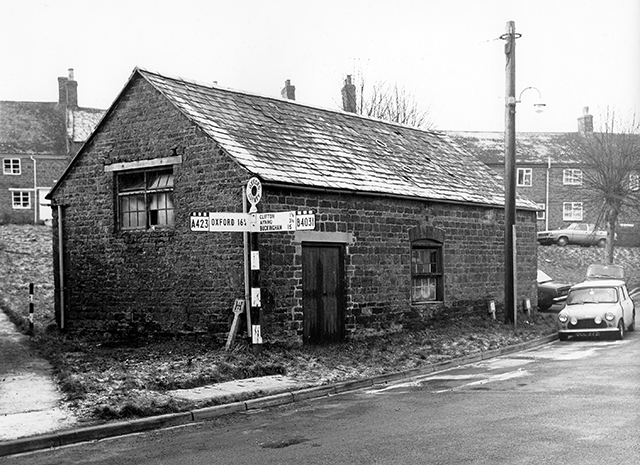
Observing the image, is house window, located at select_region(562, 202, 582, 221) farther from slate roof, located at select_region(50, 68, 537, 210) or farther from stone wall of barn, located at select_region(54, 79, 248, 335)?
stone wall of barn, located at select_region(54, 79, 248, 335)

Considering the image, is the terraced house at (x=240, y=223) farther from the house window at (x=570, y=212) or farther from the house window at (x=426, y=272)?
the house window at (x=570, y=212)

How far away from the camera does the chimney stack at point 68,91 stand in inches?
2261

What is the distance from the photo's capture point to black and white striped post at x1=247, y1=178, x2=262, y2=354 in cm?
1443

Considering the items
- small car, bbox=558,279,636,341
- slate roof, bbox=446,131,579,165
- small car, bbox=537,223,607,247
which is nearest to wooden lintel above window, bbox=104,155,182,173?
small car, bbox=558,279,636,341

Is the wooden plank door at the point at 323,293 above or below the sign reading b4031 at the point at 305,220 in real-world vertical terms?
below

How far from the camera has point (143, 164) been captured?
17.7 metres

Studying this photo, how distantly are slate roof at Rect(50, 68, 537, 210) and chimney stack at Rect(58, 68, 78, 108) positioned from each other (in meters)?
38.8

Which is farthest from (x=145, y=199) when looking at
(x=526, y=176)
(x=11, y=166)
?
(x=526, y=176)

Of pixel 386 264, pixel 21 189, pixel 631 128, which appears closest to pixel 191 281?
pixel 386 264

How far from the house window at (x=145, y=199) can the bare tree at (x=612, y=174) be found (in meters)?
30.1

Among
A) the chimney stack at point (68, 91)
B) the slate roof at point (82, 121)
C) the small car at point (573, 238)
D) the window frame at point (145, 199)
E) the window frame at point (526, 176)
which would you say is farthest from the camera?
the window frame at point (526, 176)

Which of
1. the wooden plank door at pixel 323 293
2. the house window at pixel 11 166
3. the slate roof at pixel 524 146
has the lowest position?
the wooden plank door at pixel 323 293

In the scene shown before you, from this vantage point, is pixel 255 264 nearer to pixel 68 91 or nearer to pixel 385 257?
pixel 385 257

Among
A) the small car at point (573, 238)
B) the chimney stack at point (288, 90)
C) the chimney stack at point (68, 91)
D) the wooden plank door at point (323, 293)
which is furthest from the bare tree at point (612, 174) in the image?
the chimney stack at point (68, 91)
